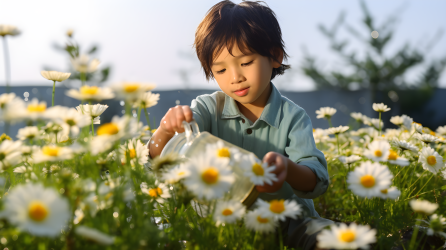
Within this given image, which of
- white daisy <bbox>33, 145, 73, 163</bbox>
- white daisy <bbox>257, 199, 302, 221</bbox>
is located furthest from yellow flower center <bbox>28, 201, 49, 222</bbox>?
white daisy <bbox>257, 199, 302, 221</bbox>

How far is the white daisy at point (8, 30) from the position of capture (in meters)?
0.84

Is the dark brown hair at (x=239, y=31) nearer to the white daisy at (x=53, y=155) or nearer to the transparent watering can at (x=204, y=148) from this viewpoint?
the transparent watering can at (x=204, y=148)

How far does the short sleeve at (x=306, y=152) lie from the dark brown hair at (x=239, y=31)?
217 millimetres

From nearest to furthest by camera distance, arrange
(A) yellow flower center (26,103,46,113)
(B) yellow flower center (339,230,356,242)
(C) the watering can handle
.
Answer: (B) yellow flower center (339,230,356,242) → (A) yellow flower center (26,103,46,113) → (C) the watering can handle

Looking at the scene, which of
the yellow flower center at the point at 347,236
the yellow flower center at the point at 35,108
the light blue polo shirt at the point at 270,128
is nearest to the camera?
the yellow flower center at the point at 347,236

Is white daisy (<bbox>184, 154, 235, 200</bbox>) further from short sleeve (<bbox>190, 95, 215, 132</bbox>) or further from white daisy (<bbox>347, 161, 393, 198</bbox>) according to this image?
short sleeve (<bbox>190, 95, 215, 132</bbox>)

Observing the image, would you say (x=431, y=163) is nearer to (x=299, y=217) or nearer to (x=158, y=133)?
(x=299, y=217)

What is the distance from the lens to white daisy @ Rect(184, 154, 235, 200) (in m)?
0.50

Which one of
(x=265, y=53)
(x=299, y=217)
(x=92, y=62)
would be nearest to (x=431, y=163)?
(x=299, y=217)

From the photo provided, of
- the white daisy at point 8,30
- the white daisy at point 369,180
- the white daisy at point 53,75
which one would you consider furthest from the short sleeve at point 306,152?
the white daisy at point 8,30

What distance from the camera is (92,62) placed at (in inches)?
24.5

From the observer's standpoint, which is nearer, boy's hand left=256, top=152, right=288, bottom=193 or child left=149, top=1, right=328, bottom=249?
boy's hand left=256, top=152, right=288, bottom=193

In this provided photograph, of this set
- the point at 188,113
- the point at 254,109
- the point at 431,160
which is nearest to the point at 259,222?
the point at 188,113

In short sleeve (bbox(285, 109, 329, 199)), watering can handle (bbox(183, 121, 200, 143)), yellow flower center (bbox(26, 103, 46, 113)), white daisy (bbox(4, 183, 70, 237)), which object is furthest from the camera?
short sleeve (bbox(285, 109, 329, 199))
